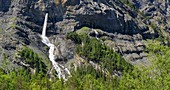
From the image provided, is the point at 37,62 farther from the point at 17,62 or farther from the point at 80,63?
the point at 80,63

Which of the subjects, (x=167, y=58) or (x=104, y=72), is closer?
(x=167, y=58)

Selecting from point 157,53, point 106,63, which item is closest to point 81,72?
point 106,63

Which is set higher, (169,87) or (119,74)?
(169,87)

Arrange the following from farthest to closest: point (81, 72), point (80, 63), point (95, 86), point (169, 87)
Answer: point (80, 63), point (81, 72), point (95, 86), point (169, 87)

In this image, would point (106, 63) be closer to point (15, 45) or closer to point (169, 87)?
point (15, 45)

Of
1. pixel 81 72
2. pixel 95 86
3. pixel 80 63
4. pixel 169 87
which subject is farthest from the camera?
pixel 80 63

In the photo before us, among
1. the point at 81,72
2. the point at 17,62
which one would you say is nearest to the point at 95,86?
the point at 81,72

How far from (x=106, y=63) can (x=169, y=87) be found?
462ft

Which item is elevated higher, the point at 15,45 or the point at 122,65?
the point at 15,45

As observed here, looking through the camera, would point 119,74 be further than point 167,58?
Yes

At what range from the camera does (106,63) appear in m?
197

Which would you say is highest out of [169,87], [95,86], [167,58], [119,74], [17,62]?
[167,58]

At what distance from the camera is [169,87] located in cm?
5575

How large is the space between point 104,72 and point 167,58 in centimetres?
12622
